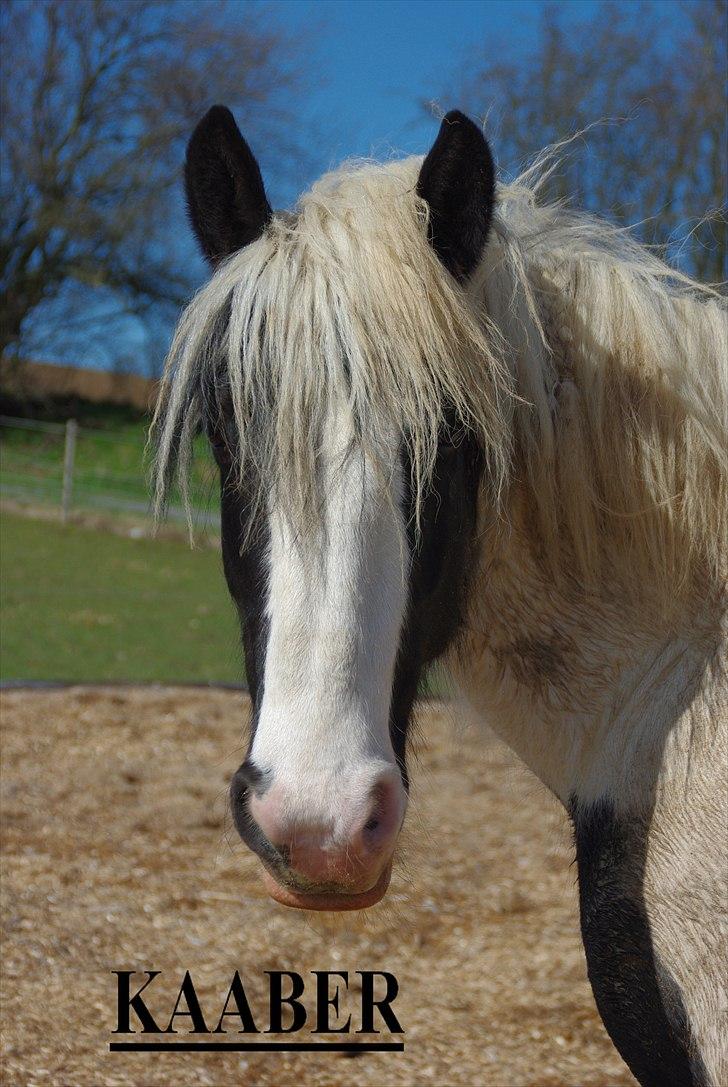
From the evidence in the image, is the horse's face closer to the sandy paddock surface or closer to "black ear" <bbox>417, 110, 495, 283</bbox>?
"black ear" <bbox>417, 110, 495, 283</bbox>

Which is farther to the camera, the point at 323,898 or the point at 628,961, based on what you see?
the point at 628,961

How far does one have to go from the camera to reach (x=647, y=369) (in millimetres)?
1797

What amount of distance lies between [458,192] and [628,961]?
51.9 inches

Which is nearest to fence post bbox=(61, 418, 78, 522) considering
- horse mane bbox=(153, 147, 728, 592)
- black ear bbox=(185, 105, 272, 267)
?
black ear bbox=(185, 105, 272, 267)

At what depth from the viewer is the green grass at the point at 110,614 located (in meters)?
7.32

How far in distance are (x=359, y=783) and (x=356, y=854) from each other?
0.10m

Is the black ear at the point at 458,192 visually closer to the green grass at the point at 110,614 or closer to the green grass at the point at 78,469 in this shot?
the green grass at the point at 110,614

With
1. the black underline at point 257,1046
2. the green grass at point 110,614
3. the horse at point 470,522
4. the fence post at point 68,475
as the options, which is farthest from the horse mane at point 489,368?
the fence post at point 68,475

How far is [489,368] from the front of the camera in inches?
64.6

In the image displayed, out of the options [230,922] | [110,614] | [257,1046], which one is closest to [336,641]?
[257,1046]

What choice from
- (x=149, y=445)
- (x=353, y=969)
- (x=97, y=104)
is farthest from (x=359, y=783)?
(x=97, y=104)

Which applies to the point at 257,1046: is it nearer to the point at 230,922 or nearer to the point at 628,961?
the point at 230,922

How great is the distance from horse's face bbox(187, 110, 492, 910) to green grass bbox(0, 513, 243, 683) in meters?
3.90

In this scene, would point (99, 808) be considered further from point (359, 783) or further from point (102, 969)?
point (359, 783)
